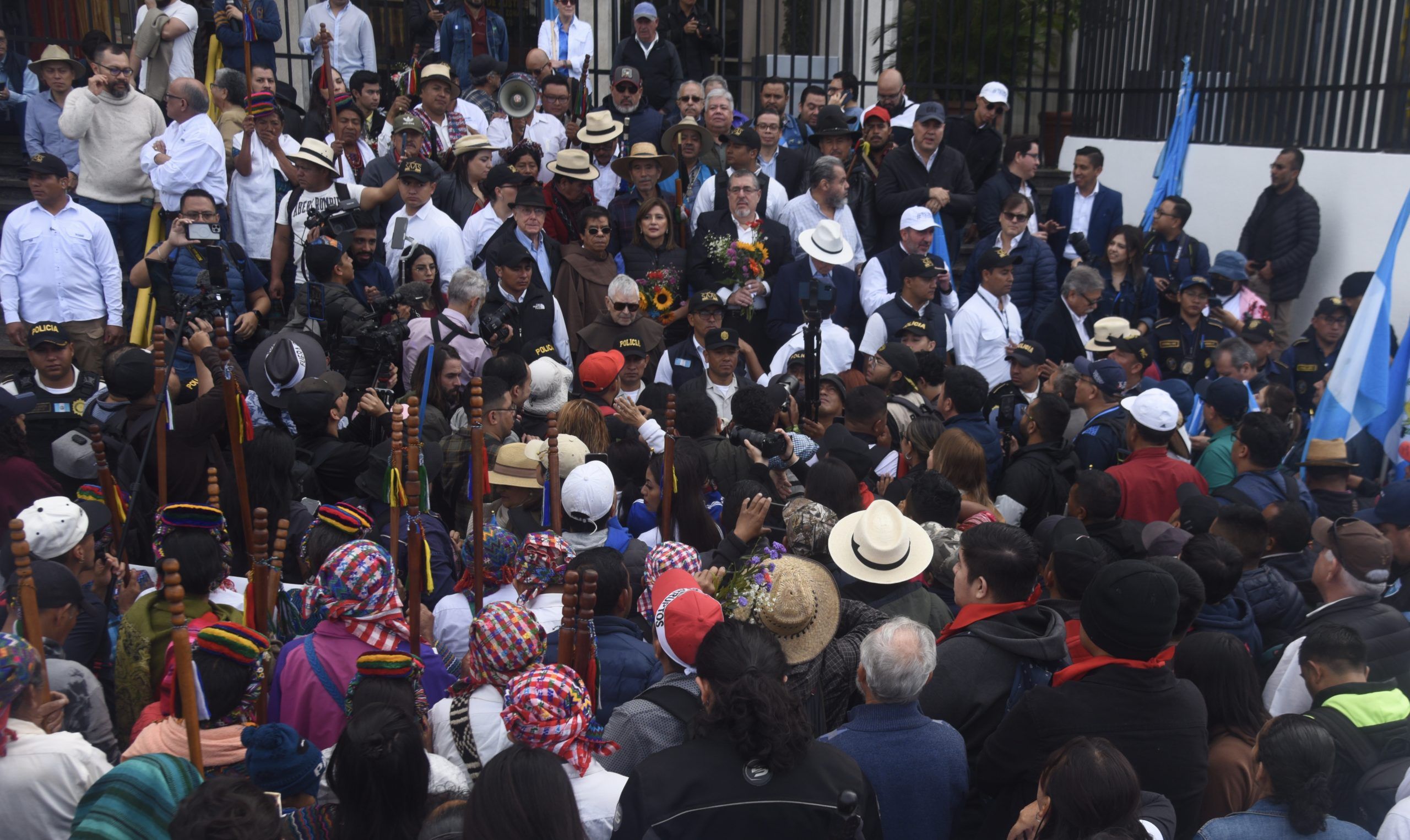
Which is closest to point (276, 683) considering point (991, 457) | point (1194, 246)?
point (991, 457)

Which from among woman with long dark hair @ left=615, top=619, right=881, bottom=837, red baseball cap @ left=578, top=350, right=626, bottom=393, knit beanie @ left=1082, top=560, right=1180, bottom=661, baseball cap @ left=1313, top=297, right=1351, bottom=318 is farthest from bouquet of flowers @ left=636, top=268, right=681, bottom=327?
woman with long dark hair @ left=615, top=619, right=881, bottom=837

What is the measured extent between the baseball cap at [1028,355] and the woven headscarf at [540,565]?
3.82 m

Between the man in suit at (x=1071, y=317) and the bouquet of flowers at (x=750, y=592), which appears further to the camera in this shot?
the man in suit at (x=1071, y=317)

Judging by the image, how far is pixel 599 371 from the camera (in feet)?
20.4

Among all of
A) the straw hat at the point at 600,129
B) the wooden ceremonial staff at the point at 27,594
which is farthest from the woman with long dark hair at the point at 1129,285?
the wooden ceremonial staff at the point at 27,594

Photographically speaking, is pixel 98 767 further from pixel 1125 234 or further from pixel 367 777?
pixel 1125 234

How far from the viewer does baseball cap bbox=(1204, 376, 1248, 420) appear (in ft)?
19.6

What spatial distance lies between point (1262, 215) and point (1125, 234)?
150 centimetres

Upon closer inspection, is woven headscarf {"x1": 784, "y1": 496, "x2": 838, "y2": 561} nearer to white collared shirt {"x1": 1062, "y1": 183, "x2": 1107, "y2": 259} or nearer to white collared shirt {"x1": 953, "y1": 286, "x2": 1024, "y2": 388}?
white collared shirt {"x1": 953, "y1": 286, "x2": 1024, "y2": 388}

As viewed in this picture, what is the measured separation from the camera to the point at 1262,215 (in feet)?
30.3

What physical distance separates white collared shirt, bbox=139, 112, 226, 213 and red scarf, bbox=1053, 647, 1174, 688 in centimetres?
656

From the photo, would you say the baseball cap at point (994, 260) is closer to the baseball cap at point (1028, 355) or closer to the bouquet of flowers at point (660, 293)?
the baseball cap at point (1028, 355)

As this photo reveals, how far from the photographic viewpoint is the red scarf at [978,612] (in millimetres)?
3678

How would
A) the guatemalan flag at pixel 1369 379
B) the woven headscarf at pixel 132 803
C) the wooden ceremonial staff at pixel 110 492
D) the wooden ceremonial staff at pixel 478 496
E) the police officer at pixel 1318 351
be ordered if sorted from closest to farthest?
the woven headscarf at pixel 132 803 → the wooden ceremonial staff at pixel 478 496 → the wooden ceremonial staff at pixel 110 492 → the guatemalan flag at pixel 1369 379 → the police officer at pixel 1318 351
